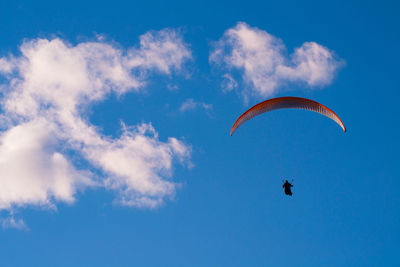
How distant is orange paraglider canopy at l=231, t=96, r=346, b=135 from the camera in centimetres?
4188

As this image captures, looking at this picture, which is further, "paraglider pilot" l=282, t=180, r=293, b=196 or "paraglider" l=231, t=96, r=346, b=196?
"paraglider pilot" l=282, t=180, r=293, b=196

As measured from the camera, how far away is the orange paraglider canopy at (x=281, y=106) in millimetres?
41875

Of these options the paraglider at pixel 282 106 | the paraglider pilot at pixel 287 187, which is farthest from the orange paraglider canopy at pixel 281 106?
the paraglider pilot at pixel 287 187

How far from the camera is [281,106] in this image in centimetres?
4309

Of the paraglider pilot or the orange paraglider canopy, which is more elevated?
the orange paraglider canopy

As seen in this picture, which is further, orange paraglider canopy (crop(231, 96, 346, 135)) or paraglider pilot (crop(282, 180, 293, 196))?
paraglider pilot (crop(282, 180, 293, 196))

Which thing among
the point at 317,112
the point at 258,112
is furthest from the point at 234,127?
the point at 317,112

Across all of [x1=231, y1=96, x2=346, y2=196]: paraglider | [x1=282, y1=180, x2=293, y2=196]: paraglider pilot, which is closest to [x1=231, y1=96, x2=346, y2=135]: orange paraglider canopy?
[x1=231, y1=96, x2=346, y2=196]: paraglider

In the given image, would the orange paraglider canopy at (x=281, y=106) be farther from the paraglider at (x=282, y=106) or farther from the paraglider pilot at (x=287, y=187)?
the paraglider pilot at (x=287, y=187)

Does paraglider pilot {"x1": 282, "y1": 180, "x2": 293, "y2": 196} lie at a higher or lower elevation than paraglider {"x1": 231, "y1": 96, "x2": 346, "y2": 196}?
lower

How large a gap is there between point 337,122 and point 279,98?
5.25 meters

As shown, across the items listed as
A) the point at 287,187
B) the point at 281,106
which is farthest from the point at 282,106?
the point at 287,187

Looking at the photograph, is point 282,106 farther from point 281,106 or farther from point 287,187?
point 287,187

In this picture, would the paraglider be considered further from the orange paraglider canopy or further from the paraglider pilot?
the paraglider pilot
